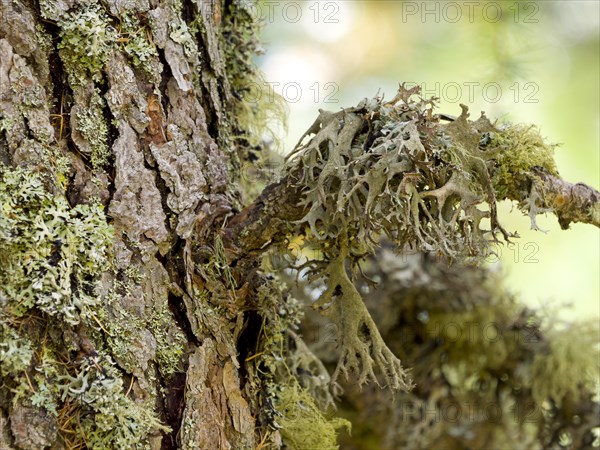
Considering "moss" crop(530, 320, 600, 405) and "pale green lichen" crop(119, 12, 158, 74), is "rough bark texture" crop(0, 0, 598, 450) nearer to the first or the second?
"pale green lichen" crop(119, 12, 158, 74)

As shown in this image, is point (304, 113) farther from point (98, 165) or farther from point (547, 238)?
point (98, 165)

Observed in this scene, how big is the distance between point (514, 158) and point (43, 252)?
0.64 m

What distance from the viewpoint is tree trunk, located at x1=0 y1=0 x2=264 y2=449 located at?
79 cm

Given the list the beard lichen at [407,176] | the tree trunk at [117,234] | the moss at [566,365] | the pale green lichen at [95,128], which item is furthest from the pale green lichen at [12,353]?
the moss at [566,365]

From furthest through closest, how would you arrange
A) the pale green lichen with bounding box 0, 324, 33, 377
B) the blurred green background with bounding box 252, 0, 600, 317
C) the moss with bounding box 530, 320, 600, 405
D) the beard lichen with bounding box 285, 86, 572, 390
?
the blurred green background with bounding box 252, 0, 600, 317 < the moss with bounding box 530, 320, 600, 405 < the beard lichen with bounding box 285, 86, 572, 390 < the pale green lichen with bounding box 0, 324, 33, 377

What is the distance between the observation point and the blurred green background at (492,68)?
5.98 ft

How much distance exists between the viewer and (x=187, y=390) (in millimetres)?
909

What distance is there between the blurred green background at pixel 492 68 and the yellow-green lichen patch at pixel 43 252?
588mm

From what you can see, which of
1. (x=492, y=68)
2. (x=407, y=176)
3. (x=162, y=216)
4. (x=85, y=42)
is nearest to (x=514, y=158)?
(x=407, y=176)

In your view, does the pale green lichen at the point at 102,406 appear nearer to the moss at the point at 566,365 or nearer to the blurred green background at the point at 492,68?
the blurred green background at the point at 492,68

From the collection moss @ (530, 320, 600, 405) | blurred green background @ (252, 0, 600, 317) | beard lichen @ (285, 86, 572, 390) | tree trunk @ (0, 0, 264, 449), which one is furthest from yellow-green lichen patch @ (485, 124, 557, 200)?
moss @ (530, 320, 600, 405)

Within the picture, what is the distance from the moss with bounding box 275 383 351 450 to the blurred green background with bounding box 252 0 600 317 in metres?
0.49

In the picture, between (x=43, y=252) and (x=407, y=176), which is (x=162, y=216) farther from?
(x=407, y=176)

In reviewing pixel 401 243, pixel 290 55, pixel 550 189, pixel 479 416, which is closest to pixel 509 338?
pixel 479 416
